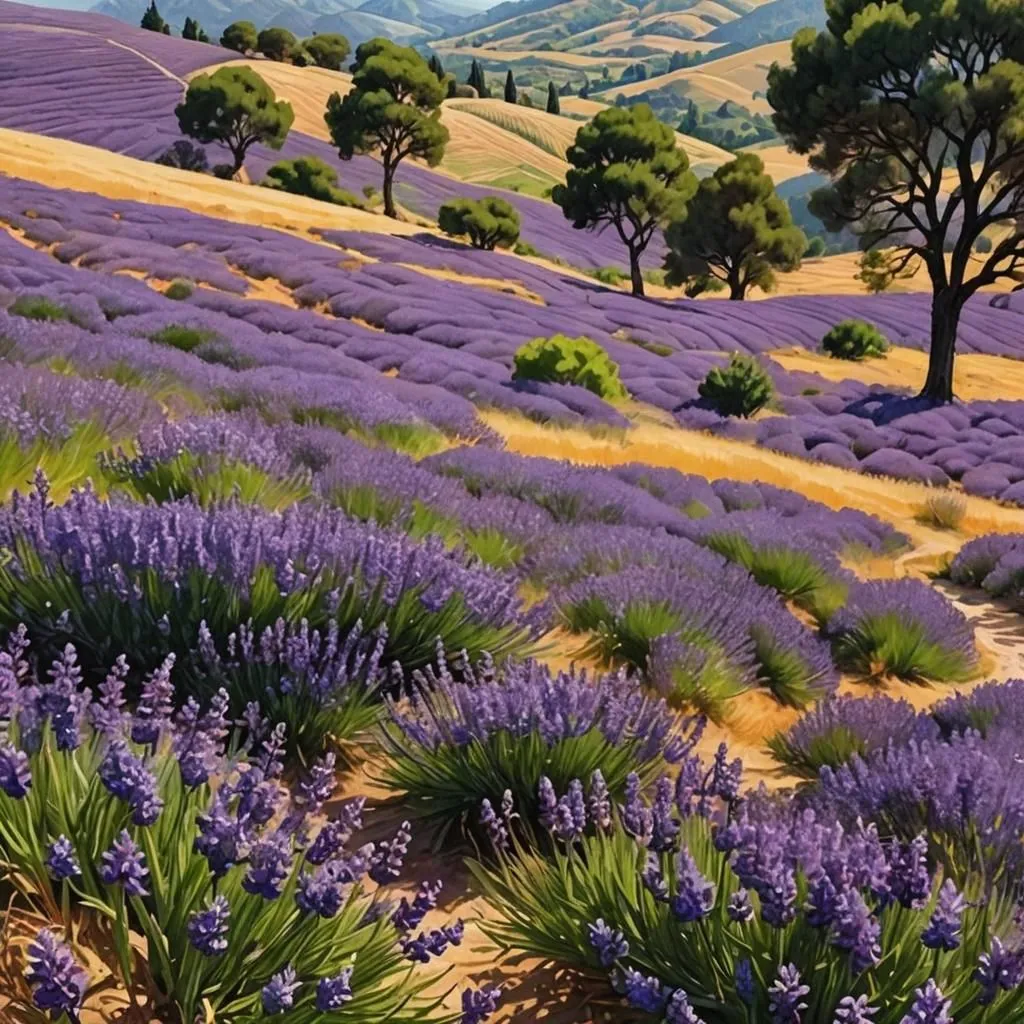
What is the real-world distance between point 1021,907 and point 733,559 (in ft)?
14.1

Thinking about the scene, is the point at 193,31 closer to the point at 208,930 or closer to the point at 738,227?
the point at 738,227

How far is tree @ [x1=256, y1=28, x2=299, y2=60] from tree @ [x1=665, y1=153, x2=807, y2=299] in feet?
188

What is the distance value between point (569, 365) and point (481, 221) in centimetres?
2891

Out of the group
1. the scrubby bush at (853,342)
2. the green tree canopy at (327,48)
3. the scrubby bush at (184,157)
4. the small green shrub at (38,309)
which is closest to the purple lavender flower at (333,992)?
the small green shrub at (38,309)

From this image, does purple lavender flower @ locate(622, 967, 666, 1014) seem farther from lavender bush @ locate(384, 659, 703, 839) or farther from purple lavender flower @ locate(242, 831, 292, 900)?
lavender bush @ locate(384, 659, 703, 839)

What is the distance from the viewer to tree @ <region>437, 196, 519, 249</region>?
142ft

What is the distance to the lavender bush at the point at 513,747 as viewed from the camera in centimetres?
247

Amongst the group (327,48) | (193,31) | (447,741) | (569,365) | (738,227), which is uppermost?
(193,31)

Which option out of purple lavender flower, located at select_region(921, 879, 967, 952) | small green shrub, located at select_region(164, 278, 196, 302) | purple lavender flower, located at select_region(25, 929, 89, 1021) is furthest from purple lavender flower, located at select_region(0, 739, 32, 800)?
small green shrub, located at select_region(164, 278, 196, 302)

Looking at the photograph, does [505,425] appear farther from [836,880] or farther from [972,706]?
[836,880]

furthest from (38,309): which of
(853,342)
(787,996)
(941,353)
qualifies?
(853,342)

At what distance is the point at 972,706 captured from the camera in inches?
150

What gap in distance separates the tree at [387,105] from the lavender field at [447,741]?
40572 millimetres

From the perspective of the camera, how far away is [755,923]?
180 cm
